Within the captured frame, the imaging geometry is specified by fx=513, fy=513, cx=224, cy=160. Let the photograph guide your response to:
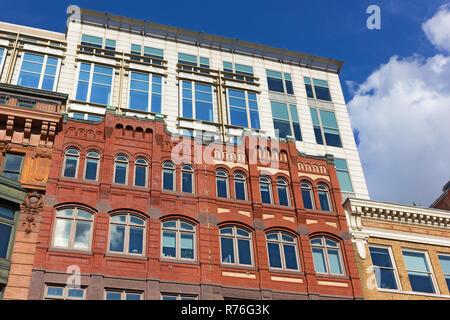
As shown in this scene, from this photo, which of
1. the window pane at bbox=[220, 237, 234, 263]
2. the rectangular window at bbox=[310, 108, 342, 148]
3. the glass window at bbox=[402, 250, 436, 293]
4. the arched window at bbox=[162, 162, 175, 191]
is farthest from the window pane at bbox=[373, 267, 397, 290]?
the arched window at bbox=[162, 162, 175, 191]

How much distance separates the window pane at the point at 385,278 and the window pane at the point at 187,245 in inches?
392

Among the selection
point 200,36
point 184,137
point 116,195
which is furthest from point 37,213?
point 200,36

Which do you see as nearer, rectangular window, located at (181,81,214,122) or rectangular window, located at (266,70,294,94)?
rectangular window, located at (181,81,214,122)

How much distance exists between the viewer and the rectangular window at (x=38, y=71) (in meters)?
31.9

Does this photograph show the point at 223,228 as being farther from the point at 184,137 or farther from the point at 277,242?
the point at 184,137

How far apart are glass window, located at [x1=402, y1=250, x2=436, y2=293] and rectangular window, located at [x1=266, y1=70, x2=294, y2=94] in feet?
50.7

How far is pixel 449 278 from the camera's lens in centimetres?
2855

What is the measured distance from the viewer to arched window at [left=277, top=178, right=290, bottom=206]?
28438 millimetres

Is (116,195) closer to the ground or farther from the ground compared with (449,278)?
farther from the ground

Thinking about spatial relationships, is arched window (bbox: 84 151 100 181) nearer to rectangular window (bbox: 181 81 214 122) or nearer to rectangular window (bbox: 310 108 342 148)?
rectangular window (bbox: 181 81 214 122)

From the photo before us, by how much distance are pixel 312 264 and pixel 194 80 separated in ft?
51.6

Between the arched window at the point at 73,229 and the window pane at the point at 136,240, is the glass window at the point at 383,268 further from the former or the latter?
the arched window at the point at 73,229
